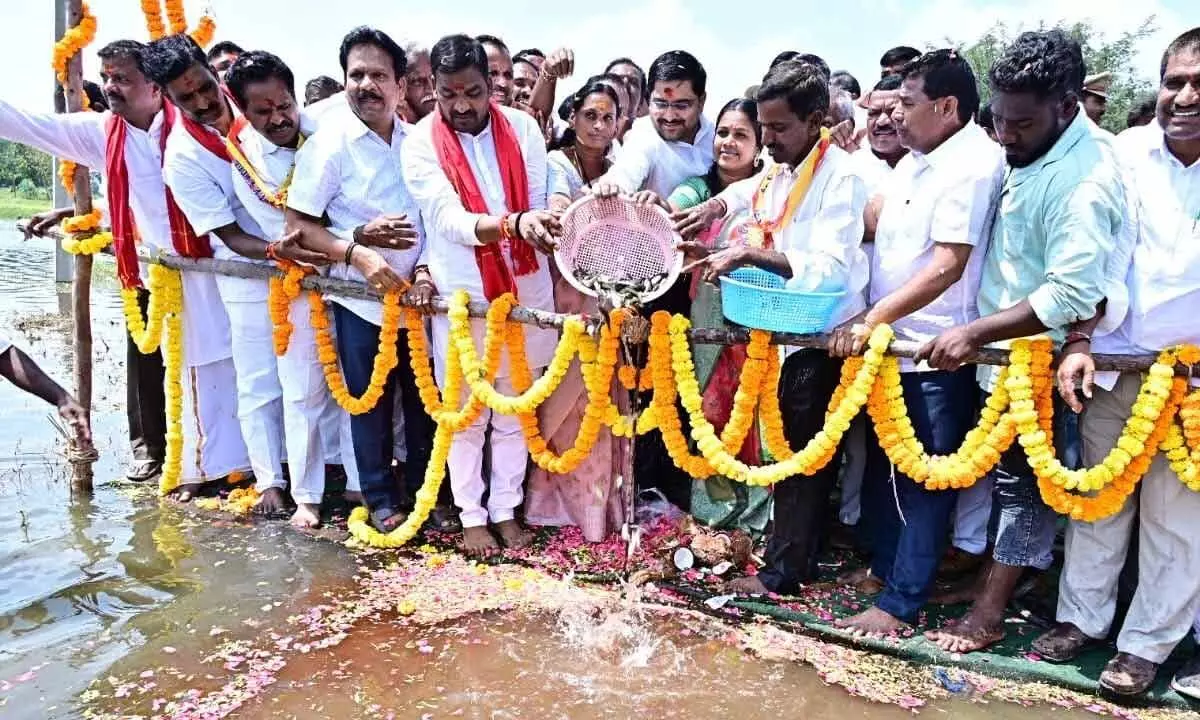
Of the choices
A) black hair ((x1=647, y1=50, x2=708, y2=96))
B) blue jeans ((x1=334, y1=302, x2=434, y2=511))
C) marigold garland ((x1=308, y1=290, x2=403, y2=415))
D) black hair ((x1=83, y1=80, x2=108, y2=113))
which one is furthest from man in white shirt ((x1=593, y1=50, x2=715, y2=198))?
black hair ((x1=83, y1=80, x2=108, y2=113))

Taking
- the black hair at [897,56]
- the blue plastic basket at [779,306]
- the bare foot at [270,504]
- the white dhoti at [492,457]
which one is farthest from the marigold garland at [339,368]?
the black hair at [897,56]

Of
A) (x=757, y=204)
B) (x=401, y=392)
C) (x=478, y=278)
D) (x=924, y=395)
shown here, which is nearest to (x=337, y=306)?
(x=401, y=392)

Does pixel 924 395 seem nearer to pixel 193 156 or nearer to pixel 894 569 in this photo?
pixel 894 569

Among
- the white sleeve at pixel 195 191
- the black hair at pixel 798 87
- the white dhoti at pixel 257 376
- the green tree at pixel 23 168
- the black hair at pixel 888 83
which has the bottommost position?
the white dhoti at pixel 257 376

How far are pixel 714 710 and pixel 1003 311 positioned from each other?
1780 millimetres

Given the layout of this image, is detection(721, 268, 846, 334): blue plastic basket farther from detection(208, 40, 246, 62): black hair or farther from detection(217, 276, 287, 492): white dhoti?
detection(208, 40, 246, 62): black hair

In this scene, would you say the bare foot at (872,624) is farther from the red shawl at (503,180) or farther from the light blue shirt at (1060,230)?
the red shawl at (503,180)

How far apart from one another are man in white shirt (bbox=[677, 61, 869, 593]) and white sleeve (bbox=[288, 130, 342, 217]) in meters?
1.87

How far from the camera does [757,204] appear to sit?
3.83 meters

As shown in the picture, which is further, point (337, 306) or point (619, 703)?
point (337, 306)

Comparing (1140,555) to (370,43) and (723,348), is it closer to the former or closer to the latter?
(723,348)

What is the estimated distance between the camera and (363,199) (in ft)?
14.3

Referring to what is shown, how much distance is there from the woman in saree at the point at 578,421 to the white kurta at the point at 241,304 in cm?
161

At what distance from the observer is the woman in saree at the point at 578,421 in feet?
14.7
